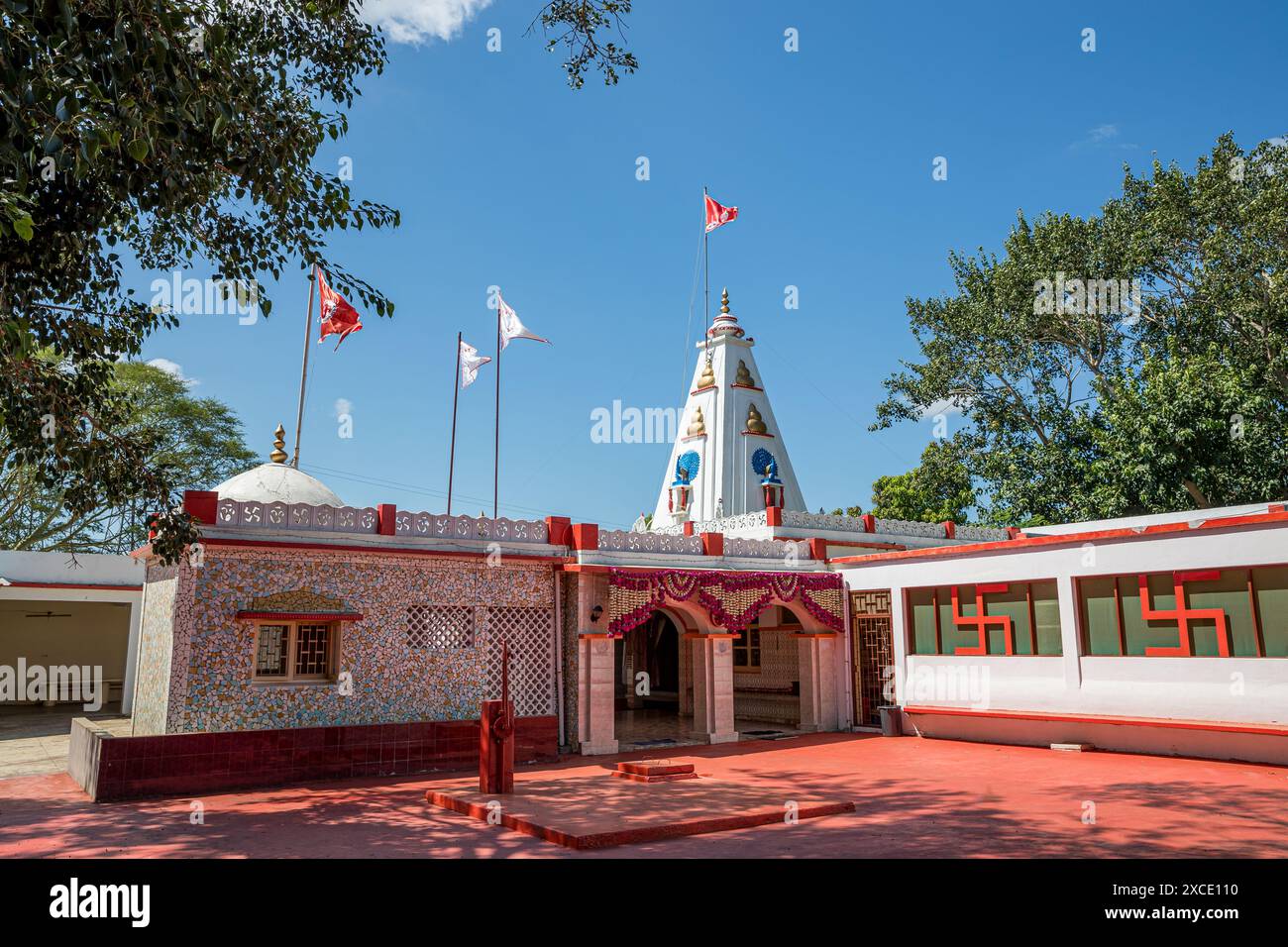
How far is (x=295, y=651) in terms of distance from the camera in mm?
10805

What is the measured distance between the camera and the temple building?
10.3 meters

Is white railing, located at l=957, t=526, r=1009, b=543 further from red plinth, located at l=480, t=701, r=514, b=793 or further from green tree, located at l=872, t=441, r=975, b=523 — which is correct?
red plinth, located at l=480, t=701, r=514, b=793

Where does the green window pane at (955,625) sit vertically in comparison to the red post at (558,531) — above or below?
below

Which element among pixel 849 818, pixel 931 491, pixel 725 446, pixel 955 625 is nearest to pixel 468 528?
pixel 849 818

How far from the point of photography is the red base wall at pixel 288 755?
30.5ft

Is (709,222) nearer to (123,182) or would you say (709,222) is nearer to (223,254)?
(223,254)

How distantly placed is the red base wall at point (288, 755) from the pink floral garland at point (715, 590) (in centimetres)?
201

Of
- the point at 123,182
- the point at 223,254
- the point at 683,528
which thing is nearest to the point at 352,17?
the point at 223,254

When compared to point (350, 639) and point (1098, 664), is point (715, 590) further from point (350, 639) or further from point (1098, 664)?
point (350, 639)

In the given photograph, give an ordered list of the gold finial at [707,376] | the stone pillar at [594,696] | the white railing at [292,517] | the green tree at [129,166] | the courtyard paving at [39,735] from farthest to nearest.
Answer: the gold finial at [707,376] → the stone pillar at [594,696] → the courtyard paving at [39,735] → the white railing at [292,517] → the green tree at [129,166]

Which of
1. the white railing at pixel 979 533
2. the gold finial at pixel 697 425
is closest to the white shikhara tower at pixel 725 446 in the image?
the gold finial at pixel 697 425

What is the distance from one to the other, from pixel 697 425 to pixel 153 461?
15269 millimetres

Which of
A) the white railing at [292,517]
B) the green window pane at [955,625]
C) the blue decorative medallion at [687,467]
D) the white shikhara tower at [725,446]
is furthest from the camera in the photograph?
the blue decorative medallion at [687,467]

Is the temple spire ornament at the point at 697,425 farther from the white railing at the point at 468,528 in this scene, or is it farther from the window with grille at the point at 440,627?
the window with grille at the point at 440,627
